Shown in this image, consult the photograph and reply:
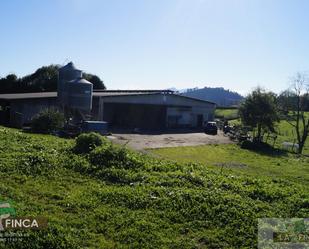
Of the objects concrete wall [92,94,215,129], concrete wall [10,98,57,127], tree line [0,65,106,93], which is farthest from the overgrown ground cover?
tree line [0,65,106,93]

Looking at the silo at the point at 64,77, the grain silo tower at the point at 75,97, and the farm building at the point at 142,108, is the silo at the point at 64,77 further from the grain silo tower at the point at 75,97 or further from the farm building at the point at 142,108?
the farm building at the point at 142,108

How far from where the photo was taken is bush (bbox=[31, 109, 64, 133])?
27516mm

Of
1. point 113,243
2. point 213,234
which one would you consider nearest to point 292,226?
point 213,234

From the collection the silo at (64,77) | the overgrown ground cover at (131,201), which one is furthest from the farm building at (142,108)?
the overgrown ground cover at (131,201)

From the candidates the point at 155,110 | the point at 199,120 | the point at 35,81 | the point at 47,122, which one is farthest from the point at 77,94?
the point at 35,81

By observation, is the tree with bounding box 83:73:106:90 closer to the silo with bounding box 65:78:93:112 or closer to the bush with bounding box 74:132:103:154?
the silo with bounding box 65:78:93:112

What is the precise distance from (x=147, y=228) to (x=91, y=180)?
4.34 m

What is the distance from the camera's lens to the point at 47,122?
91.1 feet

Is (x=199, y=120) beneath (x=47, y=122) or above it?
above

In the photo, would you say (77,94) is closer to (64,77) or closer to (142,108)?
(64,77)

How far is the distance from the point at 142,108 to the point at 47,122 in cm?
1985

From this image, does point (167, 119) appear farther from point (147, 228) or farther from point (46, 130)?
point (147, 228)

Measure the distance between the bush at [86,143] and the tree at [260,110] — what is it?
2668 cm

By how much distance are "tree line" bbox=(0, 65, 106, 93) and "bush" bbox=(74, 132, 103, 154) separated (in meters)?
48.1
